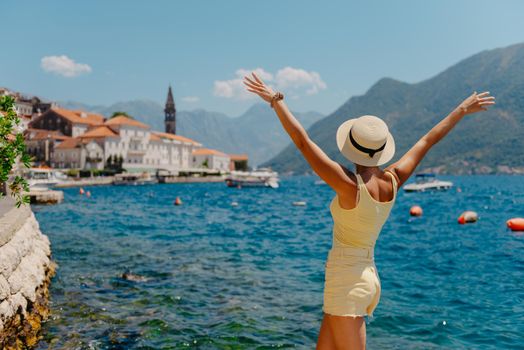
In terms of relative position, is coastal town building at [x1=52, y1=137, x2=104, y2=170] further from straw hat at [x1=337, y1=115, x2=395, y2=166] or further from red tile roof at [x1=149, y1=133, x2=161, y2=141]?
straw hat at [x1=337, y1=115, x2=395, y2=166]

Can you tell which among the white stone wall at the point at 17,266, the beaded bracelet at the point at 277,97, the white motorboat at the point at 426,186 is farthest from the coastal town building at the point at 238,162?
the beaded bracelet at the point at 277,97

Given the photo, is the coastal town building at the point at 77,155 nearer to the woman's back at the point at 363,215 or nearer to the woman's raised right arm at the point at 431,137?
the woman's raised right arm at the point at 431,137

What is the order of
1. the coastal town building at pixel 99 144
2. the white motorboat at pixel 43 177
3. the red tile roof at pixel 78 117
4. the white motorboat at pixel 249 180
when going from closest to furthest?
the white motorboat at pixel 43 177
the white motorboat at pixel 249 180
the coastal town building at pixel 99 144
the red tile roof at pixel 78 117

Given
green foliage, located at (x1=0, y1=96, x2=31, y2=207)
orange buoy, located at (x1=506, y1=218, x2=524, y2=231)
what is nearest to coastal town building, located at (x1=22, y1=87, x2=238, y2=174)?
orange buoy, located at (x1=506, y1=218, x2=524, y2=231)

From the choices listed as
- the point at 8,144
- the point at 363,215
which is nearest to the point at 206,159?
the point at 8,144

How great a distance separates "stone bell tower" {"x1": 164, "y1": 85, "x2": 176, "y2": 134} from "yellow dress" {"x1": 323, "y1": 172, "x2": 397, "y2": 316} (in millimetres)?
171387

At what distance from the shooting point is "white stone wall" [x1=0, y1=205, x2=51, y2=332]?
27.8 ft

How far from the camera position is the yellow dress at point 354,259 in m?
3.77

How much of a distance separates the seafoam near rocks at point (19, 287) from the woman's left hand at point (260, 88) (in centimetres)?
664

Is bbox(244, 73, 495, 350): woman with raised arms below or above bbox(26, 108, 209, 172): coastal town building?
below

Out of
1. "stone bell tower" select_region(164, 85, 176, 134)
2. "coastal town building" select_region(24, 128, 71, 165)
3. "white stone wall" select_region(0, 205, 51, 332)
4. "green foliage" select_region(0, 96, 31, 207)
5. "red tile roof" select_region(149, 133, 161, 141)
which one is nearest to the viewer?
"green foliage" select_region(0, 96, 31, 207)

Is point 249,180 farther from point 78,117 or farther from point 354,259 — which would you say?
point 354,259

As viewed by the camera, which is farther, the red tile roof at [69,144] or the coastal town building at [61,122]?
the coastal town building at [61,122]

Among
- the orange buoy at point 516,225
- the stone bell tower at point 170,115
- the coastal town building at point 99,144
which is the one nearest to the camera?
the orange buoy at point 516,225
